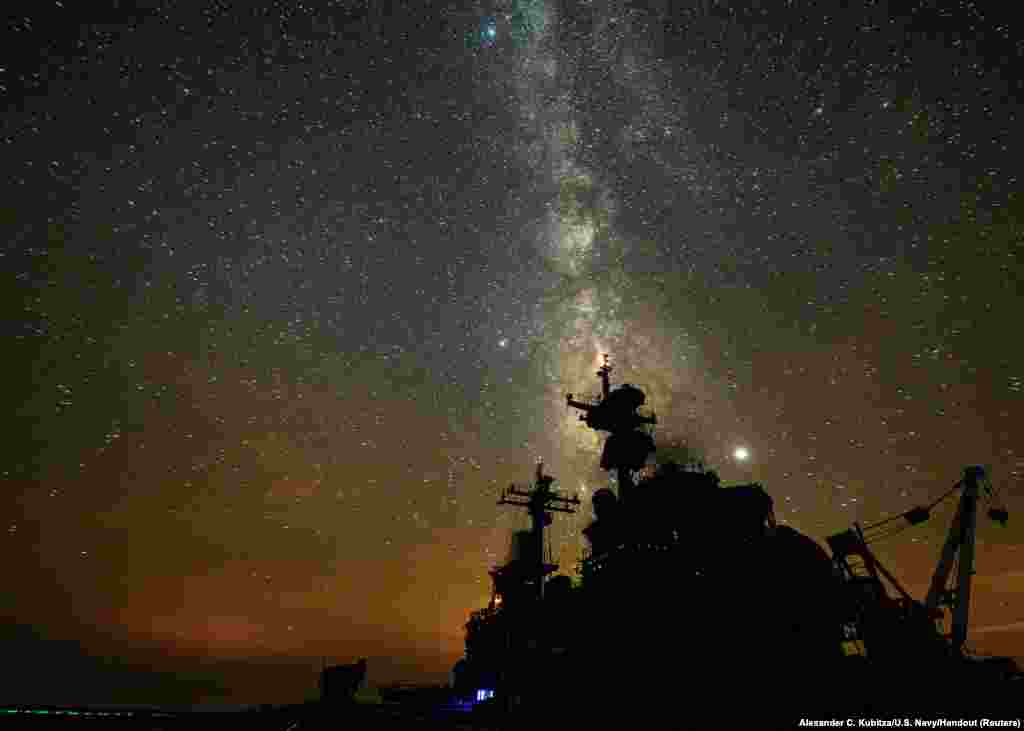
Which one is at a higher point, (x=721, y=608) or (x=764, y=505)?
(x=764, y=505)

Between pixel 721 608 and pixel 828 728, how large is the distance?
514cm

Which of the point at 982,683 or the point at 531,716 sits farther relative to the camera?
the point at 531,716

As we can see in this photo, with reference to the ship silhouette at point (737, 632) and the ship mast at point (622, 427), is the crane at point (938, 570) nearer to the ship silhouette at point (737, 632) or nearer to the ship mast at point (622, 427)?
the ship silhouette at point (737, 632)

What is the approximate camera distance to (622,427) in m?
33.3

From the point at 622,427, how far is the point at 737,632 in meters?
15.3

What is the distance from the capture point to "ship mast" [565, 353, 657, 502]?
105 feet

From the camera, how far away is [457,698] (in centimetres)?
3581

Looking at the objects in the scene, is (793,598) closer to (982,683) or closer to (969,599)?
(982,683)

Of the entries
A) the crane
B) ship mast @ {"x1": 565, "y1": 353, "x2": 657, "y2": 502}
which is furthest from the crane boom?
ship mast @ {"x1": 565, "y1": 353, "x2": 657, "y2": 502}

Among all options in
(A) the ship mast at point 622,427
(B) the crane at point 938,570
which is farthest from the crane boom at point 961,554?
(A) the ship mast at point 622,427

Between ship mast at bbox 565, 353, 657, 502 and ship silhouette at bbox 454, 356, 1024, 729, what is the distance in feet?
11.8

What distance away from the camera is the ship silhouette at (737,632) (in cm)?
1816

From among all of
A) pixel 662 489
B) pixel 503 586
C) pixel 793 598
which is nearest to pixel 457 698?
pixel 503 586

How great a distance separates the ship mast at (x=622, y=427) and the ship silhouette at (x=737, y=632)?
359cm
